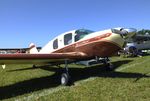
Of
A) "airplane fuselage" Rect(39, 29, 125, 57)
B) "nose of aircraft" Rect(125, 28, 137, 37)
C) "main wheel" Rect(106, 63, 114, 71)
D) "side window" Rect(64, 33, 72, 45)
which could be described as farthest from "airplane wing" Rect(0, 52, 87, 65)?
"main wheel" Rect(106, 63, 114, 71)

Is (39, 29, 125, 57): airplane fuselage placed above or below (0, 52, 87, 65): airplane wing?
above

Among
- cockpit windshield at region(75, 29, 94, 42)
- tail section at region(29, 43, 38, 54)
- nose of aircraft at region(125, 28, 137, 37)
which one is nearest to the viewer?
nose of aircraft at region(125, 28, 137, 37)

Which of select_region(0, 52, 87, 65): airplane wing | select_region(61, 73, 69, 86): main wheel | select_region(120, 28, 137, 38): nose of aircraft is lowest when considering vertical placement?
select_region(61, 73, 69, 86): main wheel

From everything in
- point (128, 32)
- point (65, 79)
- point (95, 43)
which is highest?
point (128, 32)

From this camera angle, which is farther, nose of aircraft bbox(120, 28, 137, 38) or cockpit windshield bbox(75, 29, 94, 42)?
cockpit windshield bbox(75, 29, 94, 42)

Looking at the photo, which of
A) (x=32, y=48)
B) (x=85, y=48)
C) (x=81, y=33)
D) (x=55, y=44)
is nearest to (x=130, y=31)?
(x=85, y=48)

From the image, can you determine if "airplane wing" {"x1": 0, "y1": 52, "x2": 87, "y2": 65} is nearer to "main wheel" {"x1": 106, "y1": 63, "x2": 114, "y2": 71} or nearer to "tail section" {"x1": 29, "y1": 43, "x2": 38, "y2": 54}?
"main wheel" {"x1": 106, "y1": 63, "x2": 114, "y2": 71}

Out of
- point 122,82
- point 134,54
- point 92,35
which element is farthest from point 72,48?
point 134,54

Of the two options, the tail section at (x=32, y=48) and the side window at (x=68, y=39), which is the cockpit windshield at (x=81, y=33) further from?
the tail section at (x=32, y=48)

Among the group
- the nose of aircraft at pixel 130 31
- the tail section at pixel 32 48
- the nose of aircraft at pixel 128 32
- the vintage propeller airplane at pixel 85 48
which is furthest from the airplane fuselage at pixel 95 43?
the tail section at pixel 32 48

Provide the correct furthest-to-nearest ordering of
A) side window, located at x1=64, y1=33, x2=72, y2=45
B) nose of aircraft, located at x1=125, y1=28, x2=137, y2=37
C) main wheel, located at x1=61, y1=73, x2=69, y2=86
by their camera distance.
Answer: side window, located at x1=64, y1=33, x2=72, y2=45 → nose of aircraft, located at x1=125, y1=28, x2=137, y2=37 → main wheel, located at x1=61, y1=73, x2=69, y2=86

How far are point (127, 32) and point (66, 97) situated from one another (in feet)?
16.2

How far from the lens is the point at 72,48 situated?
42.9 feet

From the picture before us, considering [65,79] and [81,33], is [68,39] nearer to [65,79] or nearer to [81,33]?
[81,33]
